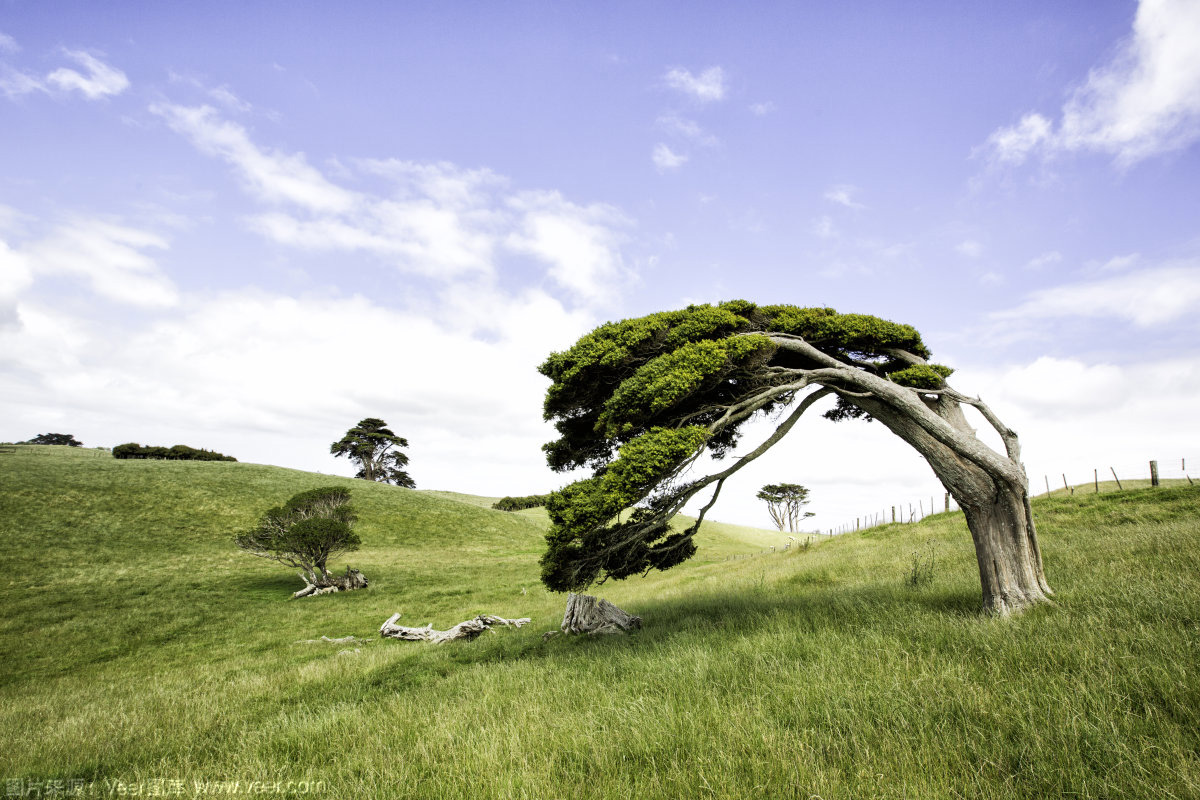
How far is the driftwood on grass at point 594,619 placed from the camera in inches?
462

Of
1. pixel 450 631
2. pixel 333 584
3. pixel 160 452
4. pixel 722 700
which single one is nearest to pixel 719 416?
pixel 722 700

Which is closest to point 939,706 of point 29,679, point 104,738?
point 104,738

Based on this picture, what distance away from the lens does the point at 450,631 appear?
15547mm

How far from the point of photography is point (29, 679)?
14.5m

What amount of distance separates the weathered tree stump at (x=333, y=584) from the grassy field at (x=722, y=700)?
8.95 meters

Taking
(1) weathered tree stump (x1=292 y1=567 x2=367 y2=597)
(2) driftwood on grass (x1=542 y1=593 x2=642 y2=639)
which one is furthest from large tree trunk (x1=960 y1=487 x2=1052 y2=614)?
(1) weathered tree stump (x1=292 y1=567 x2=367 y2=597)

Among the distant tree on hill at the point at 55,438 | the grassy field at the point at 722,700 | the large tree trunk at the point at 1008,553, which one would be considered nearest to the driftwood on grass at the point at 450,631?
the grassy field at the point at 722,700

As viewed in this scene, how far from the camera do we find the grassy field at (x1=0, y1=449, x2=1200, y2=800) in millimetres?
3779

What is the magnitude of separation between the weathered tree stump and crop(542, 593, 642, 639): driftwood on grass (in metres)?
21.1

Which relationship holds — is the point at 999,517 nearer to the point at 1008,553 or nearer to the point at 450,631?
the point at 1008,553

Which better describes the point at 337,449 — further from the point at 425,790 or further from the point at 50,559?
the point at 425,790

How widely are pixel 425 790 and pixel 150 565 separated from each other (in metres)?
36.4

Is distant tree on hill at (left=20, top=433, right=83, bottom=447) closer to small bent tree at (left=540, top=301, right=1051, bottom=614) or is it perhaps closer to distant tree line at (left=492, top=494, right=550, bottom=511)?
distant tree line at (left=492, top=494, right=550, bottom=511)

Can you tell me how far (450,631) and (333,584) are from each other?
662 inches
